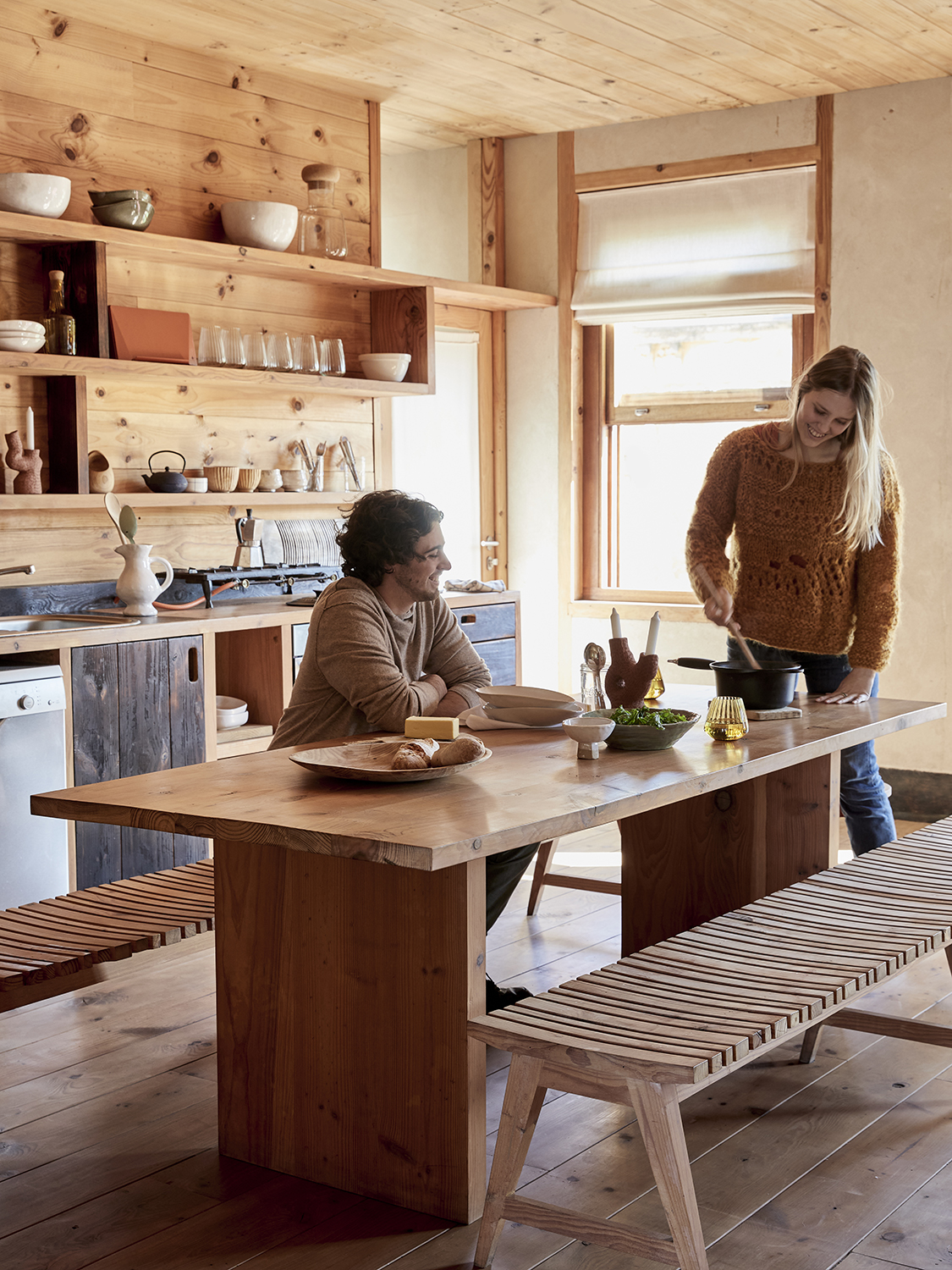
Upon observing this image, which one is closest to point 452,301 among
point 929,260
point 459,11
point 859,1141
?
point 459,11

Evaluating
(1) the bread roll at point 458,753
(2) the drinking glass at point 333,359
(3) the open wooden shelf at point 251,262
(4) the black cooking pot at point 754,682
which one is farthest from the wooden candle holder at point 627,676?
(2) the drinking glass at point 333,359

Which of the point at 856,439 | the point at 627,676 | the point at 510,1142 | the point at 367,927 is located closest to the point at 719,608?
the point at 856,439

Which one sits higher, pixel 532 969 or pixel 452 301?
pixel 452 301

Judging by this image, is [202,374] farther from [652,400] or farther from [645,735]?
[645,735]

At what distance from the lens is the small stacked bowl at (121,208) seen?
4.53 metres

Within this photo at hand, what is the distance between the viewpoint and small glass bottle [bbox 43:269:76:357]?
14.6 feet

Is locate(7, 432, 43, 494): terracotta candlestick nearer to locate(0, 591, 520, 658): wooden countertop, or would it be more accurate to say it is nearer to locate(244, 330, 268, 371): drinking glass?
locate(0, 591, 520, 658): wooden countertop

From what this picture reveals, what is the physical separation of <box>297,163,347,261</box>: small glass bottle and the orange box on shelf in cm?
76

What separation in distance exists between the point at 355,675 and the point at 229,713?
1854 mm

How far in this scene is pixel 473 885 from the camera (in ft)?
7.39

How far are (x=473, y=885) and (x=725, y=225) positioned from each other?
174 inches

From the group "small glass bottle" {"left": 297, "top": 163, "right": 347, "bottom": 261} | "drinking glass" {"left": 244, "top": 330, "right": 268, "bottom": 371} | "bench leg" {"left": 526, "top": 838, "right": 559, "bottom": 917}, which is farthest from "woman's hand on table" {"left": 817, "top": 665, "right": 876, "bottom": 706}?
"small glass bottle" {"left": 297, "top": 163, "right": 347, "bottom": 261}

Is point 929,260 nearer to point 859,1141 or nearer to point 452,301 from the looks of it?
point 452,301

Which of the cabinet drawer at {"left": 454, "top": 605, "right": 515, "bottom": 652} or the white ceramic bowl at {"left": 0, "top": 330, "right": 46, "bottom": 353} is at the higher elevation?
the white ceramic bowl at {"left": 0, "top": 330, "right": 46, "bottom": 353}
